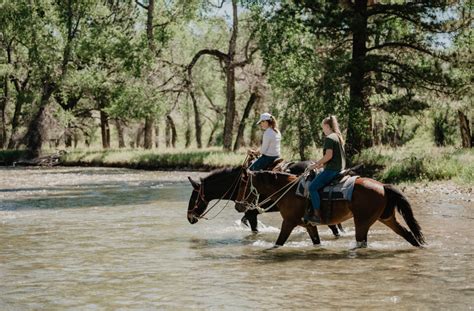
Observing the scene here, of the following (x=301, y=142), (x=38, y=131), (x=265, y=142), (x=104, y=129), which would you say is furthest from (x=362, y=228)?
(x=104, y=129)

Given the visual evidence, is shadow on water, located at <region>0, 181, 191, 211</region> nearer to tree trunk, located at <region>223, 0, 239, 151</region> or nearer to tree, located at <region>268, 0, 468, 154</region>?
tree, located at <region>268, 0, 468, 154</region>

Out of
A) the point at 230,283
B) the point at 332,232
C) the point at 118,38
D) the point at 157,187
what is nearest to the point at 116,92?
the point at 118,38

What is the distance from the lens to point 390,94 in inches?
1248

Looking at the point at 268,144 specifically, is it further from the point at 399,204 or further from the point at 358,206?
the point at 399,204

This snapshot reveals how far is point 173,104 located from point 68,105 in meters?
19.6

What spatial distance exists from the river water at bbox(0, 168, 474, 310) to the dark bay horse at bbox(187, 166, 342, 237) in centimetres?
64

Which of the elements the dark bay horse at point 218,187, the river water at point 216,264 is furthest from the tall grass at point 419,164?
the dark bay horse at point 218,187

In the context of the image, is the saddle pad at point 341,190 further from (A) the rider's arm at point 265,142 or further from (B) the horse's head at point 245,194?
(A) the rider's arm at point 265,142

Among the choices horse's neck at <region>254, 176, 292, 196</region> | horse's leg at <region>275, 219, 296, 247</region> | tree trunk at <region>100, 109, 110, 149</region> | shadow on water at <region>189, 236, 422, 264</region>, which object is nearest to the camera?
shadow on water at <region>189, 236, 422, 264</region>

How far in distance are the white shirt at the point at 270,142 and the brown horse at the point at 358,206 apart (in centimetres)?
88

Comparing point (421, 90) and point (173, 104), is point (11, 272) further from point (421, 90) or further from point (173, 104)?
point (173, 104)

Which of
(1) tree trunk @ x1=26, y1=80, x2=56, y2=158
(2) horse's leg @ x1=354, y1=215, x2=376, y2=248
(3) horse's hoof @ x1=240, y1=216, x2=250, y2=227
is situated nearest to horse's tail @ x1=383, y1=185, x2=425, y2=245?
(2) horse's leg @ x1=354, y1=215, x2=376, y2=248

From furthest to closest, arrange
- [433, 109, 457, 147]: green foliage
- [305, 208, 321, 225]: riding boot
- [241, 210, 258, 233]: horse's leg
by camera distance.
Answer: [433, 109, 457, 147]: green foliage
[241, 210, 258, 233]: horse's leg
[305, 208, 321, 225]: riding boot

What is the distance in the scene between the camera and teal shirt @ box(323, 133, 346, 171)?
12.7 m
